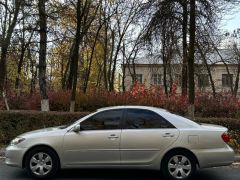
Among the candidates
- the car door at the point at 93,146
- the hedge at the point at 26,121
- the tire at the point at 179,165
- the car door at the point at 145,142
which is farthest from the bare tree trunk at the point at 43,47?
the tire at the point at 179,165

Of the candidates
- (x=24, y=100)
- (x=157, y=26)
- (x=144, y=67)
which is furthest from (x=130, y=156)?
(x=144, y=67)

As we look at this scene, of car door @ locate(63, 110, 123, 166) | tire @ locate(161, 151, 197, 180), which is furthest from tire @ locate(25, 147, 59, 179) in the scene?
tire @ locate(161, 151, 197, 180)

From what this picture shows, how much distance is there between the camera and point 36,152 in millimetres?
9258

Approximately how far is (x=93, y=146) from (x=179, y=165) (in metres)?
Answer: 1.76

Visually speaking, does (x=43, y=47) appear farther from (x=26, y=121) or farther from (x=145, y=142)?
(x=145, y=142)

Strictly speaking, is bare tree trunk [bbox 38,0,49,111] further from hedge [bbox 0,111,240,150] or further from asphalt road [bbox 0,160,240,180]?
asphalt road [bbox 0,160,240,180]

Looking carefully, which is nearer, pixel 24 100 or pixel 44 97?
pixel 44 97

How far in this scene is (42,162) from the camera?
30.3ft

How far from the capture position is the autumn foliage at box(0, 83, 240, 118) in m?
21.5

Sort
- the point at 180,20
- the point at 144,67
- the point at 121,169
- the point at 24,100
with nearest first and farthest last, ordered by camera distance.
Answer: the point at 121,169 < the point at 180,20 < the point at 24,100 < the point at 144,67

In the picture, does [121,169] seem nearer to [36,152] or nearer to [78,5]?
[36,152]

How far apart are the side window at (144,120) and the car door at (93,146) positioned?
0.28m

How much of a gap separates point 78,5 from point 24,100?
688 cm

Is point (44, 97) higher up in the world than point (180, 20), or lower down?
lower down
